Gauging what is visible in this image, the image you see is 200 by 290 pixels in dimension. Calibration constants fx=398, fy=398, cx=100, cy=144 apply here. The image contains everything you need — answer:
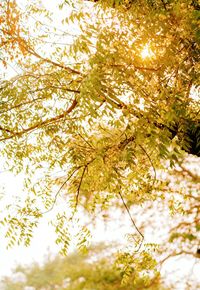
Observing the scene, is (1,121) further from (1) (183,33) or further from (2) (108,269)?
(2) (108,269)

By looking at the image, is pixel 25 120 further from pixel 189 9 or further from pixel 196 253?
pixel 196 253

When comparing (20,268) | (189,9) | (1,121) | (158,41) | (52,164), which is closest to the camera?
(189,9)

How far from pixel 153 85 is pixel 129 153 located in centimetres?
111

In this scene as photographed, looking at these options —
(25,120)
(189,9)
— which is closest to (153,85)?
(189,9)

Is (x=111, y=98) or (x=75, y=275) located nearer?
(x=111, y=98)

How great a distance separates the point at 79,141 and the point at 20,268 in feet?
33.9

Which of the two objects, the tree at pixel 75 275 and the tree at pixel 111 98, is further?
the tree at pixel 75 275

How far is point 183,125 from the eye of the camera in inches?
140

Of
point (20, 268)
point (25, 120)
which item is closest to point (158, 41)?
point (25, 120)

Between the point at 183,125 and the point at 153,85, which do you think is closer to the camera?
the point at 183,125

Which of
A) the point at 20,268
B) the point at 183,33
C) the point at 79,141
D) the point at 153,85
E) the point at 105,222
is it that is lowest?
the point at 183,33

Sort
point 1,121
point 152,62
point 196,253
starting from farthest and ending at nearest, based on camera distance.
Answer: point 196,253 < point 1,121 < point 152,62

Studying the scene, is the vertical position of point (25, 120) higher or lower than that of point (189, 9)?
higher

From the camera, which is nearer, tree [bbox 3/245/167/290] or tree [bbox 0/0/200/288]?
tree [bbox 0/0/200/288]
